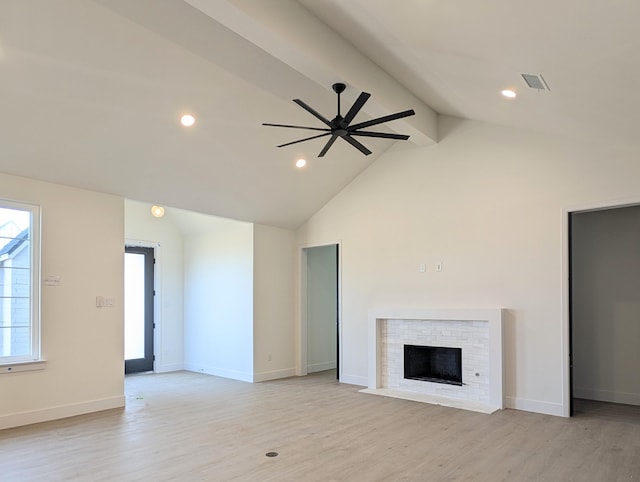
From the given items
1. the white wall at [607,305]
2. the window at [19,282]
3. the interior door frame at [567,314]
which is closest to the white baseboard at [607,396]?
the white wall at [607,305]

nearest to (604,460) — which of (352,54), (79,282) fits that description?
(352,54)

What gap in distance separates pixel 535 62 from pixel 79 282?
5.15 metres

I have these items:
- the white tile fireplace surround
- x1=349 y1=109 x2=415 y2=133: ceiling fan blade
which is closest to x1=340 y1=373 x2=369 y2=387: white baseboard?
the white tile fireplace surround

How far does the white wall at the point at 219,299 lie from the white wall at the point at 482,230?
Answer: 1561 mm

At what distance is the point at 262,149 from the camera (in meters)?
5.89

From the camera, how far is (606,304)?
5.98m

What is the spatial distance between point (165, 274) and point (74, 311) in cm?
325

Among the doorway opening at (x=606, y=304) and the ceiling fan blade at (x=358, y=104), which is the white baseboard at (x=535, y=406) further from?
the ceiling fan blade at (x=358, y=104)

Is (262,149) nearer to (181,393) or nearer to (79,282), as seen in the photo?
(79,282)

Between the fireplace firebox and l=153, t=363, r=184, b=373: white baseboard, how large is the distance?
433 centimetres

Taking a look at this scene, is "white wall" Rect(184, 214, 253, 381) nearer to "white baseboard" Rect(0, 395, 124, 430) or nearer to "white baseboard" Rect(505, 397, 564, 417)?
"white baseboard" Rect(0, 395, 124, 430)

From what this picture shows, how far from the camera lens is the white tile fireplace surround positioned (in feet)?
18.5

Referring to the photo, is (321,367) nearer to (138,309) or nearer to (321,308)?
(321,308)

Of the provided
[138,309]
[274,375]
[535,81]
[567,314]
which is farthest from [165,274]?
[535,81]
